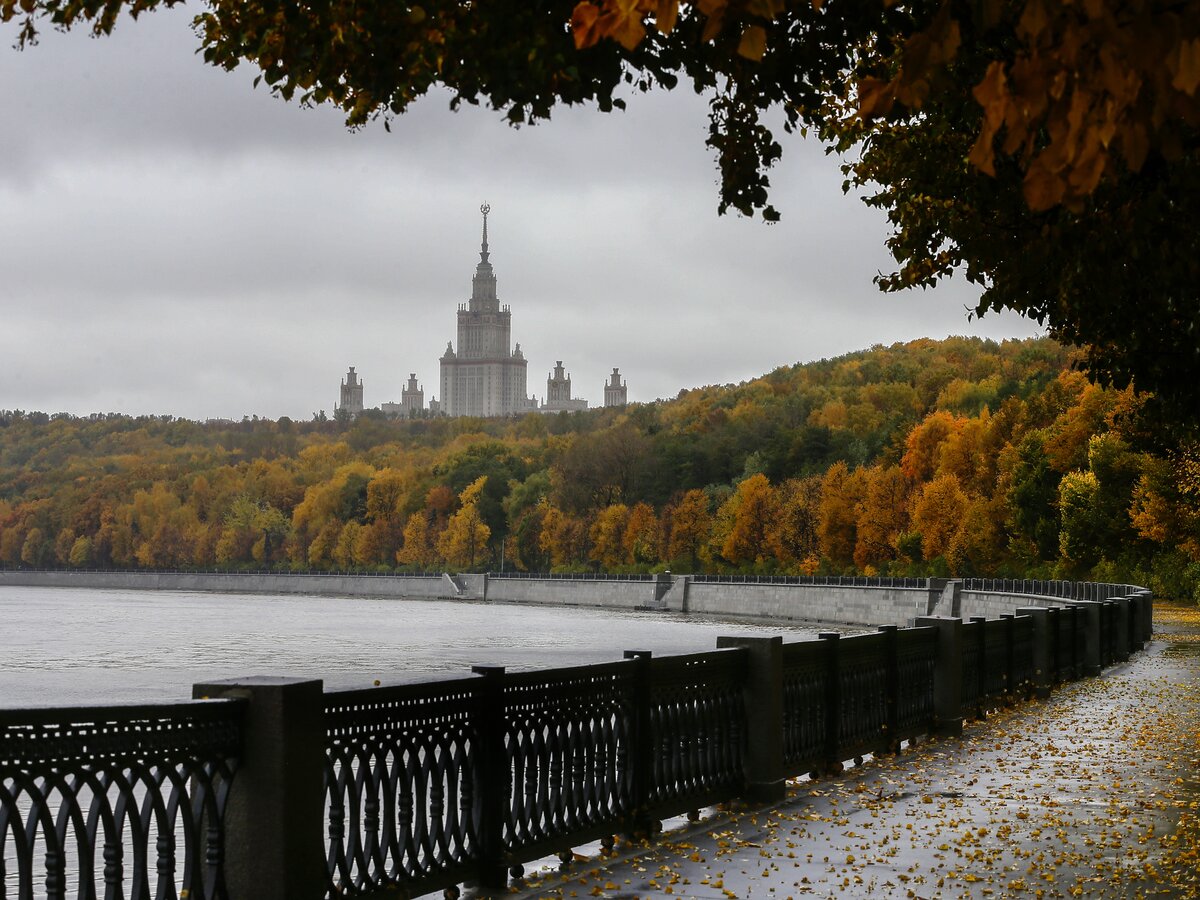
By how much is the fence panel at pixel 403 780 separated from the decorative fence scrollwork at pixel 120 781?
0.67 m

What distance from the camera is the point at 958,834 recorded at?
10367 millimetres

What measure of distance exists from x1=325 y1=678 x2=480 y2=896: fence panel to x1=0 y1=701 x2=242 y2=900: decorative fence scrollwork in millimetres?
667

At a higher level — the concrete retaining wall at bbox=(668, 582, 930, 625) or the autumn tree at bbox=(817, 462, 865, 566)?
the autumn tree at bbox=(817, 462, 865, 566)

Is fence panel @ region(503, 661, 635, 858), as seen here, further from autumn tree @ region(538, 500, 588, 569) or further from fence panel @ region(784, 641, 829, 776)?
autumn tree @ region(538, 500, 588, 569)

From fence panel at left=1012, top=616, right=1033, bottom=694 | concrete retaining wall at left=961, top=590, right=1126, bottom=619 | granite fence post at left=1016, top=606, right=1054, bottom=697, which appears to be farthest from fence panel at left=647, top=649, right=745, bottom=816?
concrete retaining wall at left=961, top=590, right=1126, bottom=619

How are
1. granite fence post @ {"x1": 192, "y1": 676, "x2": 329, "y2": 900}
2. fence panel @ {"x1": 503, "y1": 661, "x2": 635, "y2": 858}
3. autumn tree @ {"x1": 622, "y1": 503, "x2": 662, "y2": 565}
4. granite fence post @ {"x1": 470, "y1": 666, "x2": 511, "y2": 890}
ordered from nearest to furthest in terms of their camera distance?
granite fence post @ {"x1": 192, "y1": 676, "x2": 329, "y2": 900} < granite fence post @ {"x1": 470, "y1": 666, "x2": 511, "y2": 890} < fence panel @ {"x1": 503, "y1": 661, "x2": 635, "y2": 858} < autumn tree @ {"x1": 622, "y1": 503, "x2": 662, "y2": 565}

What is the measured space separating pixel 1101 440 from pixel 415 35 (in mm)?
63212

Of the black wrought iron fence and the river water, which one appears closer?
the black wrought iron fence

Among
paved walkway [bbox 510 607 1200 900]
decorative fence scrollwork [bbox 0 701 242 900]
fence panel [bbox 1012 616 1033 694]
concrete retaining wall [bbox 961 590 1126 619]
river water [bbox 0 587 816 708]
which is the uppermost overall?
decorative fence scrollwork [bbox 0 701 242 900]

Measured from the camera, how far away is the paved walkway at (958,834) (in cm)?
877

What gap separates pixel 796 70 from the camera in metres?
8.20

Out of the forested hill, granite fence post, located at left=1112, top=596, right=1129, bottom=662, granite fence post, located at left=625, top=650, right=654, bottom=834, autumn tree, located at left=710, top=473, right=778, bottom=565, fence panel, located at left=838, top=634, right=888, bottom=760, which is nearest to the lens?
granite fence post, located at left=625, top=650, right=654, bottom=834

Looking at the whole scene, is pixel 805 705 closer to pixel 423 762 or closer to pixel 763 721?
pixel 763 721

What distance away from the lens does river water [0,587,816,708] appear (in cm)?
4372
